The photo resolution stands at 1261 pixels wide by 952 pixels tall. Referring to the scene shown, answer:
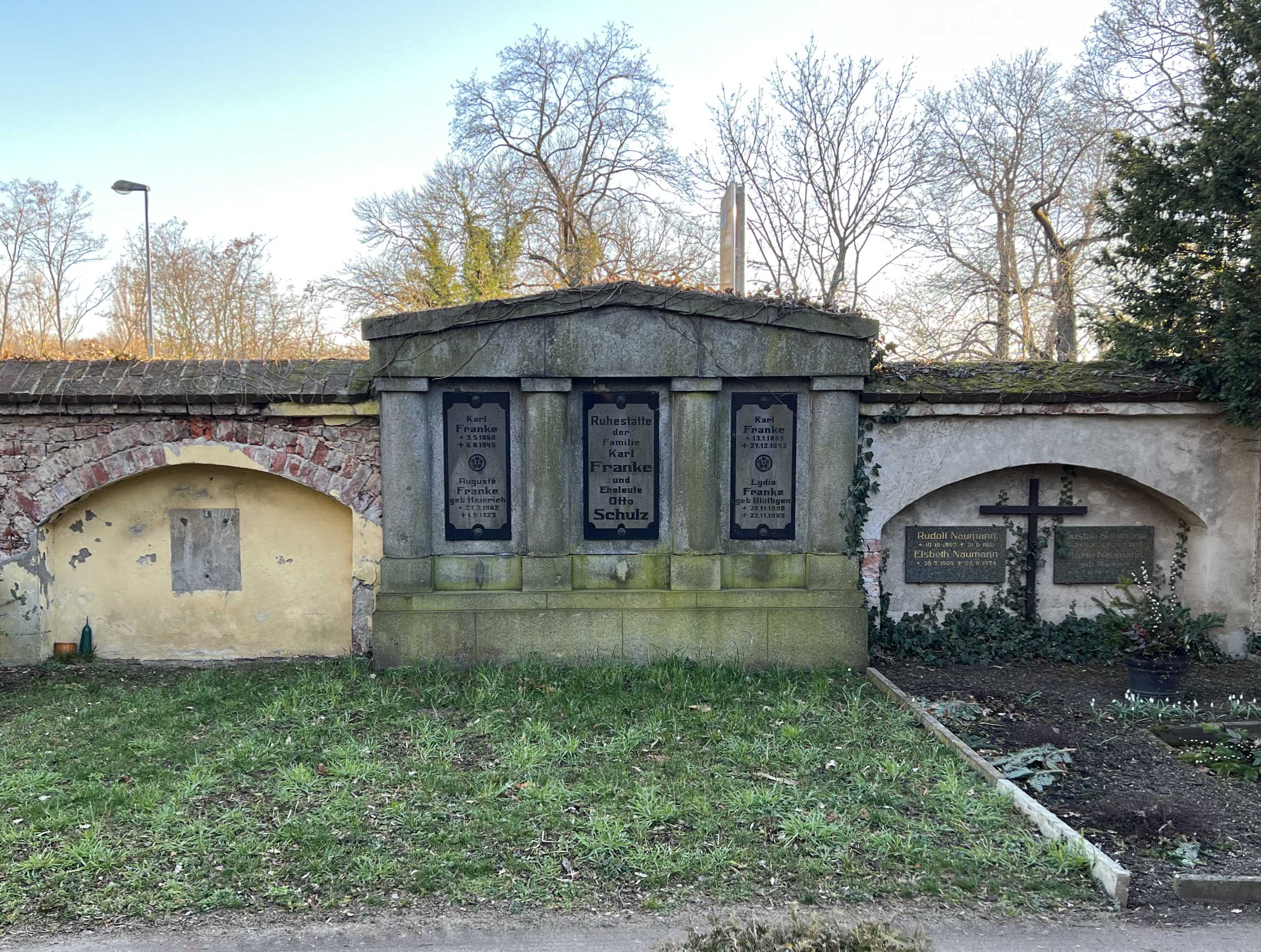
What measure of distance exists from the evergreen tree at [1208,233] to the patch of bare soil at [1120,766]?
290 cm

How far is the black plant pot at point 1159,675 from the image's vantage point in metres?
6.52

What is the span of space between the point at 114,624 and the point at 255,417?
2498 millimetres

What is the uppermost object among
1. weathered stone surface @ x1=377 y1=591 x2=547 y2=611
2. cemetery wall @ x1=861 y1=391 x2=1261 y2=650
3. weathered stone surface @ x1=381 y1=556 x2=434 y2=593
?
cemetery wall @ x1=861 y1=391 x2=1261 y2=650

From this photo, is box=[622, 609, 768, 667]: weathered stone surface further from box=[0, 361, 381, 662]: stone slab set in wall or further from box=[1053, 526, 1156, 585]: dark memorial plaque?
box=[1053, 526, 1156, 585]: dark memorial plaque

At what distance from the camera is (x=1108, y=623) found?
23.0ft

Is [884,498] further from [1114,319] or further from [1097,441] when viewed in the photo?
[1114,319]

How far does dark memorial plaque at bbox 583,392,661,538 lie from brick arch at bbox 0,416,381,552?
1972 mm

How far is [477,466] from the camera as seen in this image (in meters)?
7.29

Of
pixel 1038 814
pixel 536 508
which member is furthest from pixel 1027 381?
pixel 536 508

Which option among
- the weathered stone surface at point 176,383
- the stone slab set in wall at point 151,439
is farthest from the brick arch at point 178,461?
the weathered stone surface at point 176,383

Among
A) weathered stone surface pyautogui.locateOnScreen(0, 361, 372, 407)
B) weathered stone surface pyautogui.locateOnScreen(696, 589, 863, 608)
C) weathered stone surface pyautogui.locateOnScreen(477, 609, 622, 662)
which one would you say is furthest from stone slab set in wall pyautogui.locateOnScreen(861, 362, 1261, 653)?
weathered stone surface pyautogui.locateOnScreen(0, 361, 372, 407)

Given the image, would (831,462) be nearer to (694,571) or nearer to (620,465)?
(694,571)

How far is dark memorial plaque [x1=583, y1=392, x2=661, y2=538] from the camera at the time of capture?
24.0 ft

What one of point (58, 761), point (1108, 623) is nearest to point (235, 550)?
point (58, 761)
